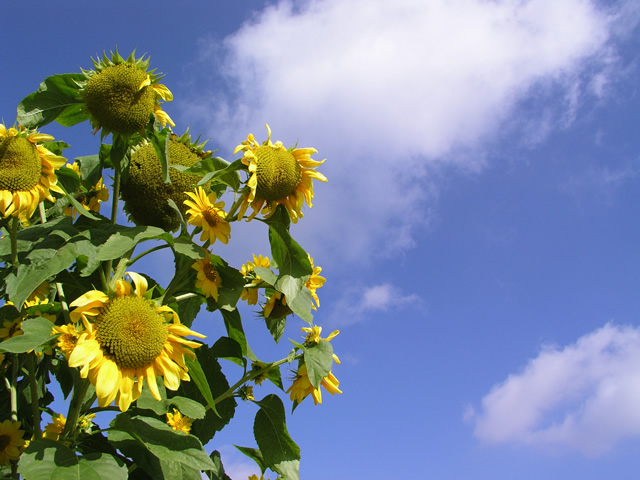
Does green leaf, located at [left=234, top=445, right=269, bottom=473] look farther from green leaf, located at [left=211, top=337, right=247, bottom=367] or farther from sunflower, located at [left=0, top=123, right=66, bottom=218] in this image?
sunflower, located at [left=0, top=123, right=66, bottom=218]

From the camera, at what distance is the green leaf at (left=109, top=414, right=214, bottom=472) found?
2395 mm

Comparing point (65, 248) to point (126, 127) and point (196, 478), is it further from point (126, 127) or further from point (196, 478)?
point (196, 478)

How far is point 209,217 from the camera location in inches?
107

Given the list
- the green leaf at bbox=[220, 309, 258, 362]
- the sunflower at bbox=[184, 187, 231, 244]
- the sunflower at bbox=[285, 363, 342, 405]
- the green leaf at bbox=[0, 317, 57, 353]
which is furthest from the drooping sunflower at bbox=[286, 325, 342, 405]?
→ the green leaf at bbox=[0, 317, 57, 353]

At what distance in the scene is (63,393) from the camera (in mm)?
3354

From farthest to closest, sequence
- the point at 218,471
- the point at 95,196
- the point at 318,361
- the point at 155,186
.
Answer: the point at 95,196
the point at 218,471
the point at 318,361
the point at 155,186

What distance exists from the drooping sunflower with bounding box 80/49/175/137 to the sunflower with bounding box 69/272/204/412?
726 mm

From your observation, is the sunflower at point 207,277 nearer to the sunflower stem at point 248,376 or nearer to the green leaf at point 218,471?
the sunflower stem at point 248,376

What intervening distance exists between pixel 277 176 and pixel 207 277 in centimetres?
57

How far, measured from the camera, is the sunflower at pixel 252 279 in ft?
10.3

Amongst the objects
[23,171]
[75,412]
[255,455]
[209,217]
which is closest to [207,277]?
[209,217]

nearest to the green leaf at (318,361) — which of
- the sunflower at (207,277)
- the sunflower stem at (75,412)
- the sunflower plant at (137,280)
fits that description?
the sunflower plant at (137,280)

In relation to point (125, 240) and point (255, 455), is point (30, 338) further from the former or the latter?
point (255, 455)

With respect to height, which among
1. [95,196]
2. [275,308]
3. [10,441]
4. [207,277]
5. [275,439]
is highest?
[95,196]
